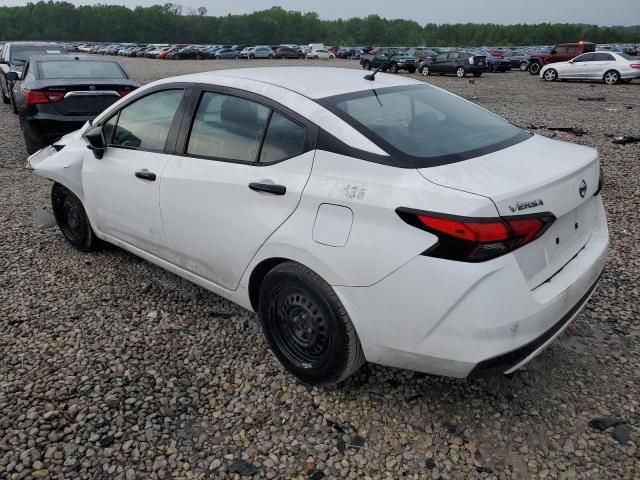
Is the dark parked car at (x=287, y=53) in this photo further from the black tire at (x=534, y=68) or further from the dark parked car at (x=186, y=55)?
the black tire at (x=534, y=68)

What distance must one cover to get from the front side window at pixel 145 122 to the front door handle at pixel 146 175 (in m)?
0.17

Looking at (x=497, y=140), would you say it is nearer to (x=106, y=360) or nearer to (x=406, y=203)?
(x=406, y=203)

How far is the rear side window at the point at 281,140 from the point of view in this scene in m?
2.67

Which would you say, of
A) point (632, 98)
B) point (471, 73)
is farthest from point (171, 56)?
point (632, 98)

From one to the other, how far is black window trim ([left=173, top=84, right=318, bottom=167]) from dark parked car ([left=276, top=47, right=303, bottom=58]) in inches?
2078

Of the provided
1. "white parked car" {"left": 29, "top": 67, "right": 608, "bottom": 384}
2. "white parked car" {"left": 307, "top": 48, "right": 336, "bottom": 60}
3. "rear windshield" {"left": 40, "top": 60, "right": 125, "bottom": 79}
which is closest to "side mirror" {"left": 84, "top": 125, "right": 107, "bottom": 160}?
"white parked car" {"left": 29, "top": 67, "right": 608, "bottom": 384}

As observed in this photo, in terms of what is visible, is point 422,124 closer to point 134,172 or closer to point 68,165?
point 134,172

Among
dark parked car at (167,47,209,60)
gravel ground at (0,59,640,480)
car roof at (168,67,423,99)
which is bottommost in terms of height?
gravel ground at (0,59,640,480)

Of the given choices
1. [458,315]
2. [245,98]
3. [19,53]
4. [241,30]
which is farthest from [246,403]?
[241,30]

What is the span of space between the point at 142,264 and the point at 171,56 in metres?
54.4

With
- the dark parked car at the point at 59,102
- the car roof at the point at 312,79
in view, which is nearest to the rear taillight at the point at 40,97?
the dark parked car at the point at 59,102

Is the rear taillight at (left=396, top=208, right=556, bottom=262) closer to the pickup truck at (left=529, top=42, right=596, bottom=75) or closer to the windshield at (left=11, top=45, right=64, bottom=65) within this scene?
the windshield at (left=11, top=45, right=64, bottom=65)

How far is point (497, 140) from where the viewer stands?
9.25 feet

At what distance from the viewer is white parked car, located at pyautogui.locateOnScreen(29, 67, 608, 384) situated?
215 centimetres
